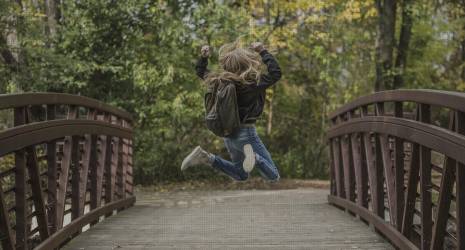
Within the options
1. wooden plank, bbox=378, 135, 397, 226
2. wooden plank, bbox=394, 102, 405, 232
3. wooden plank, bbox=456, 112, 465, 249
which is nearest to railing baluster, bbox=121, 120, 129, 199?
wooden plank, bbox=378, 135, 397, 226

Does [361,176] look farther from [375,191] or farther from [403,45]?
[403,45]

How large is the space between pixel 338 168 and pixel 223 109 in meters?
2.99

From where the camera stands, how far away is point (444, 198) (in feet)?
13.7

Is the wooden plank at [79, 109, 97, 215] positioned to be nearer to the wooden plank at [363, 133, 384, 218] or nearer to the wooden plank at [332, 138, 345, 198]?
the wooden plank at [363, 133, 384, 218]

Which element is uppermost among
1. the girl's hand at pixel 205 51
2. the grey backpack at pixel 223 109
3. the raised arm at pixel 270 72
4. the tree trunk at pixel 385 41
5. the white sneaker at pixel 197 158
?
the tree trunk at pixel 385 41

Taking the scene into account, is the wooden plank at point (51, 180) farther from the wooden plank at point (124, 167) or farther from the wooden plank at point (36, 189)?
the wooden plank at point (124, 167)

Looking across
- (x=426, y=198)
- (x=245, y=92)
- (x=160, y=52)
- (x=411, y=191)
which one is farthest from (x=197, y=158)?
(x=160, y=52)

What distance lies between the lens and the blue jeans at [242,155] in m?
6.68

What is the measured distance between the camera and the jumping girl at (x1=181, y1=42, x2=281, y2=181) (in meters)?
6.32

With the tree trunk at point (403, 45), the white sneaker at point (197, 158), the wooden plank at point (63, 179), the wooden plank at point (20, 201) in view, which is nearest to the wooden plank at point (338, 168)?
the white sneaker at point (197, 158)

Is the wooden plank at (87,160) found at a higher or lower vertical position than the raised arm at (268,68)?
lower

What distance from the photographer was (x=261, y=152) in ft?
22.6

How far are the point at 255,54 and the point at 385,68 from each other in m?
11.4

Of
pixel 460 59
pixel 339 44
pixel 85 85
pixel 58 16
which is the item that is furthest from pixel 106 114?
pixel 460 59
